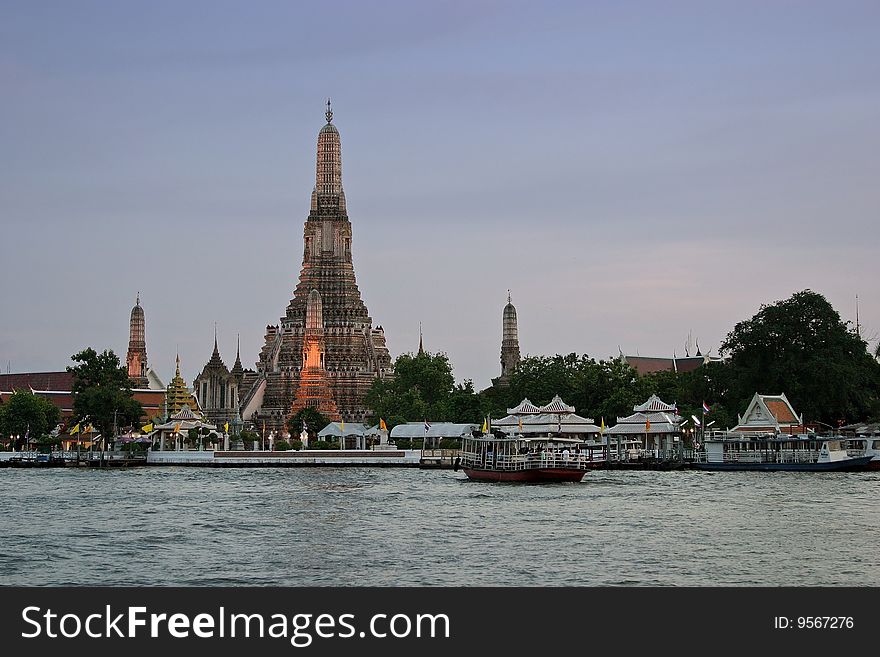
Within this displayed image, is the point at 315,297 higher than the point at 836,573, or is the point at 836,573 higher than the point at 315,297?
the point at 315,297

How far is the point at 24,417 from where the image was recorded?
5325 inches

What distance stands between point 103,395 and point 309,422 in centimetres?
2835

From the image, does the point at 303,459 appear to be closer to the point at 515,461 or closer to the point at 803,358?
the point at 515,461

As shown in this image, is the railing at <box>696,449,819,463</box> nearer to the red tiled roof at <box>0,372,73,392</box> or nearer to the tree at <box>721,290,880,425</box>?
the tree at <box>721,290,880,425</box>

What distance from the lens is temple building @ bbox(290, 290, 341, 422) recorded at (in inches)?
5802

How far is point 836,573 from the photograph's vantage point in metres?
36.8

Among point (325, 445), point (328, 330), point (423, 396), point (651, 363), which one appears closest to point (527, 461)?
point (325, 445)

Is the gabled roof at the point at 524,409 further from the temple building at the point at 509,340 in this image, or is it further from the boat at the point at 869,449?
the temple building at the point at 509,340

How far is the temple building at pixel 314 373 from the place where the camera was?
147 m

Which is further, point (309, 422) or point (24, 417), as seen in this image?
point (309, 422)
